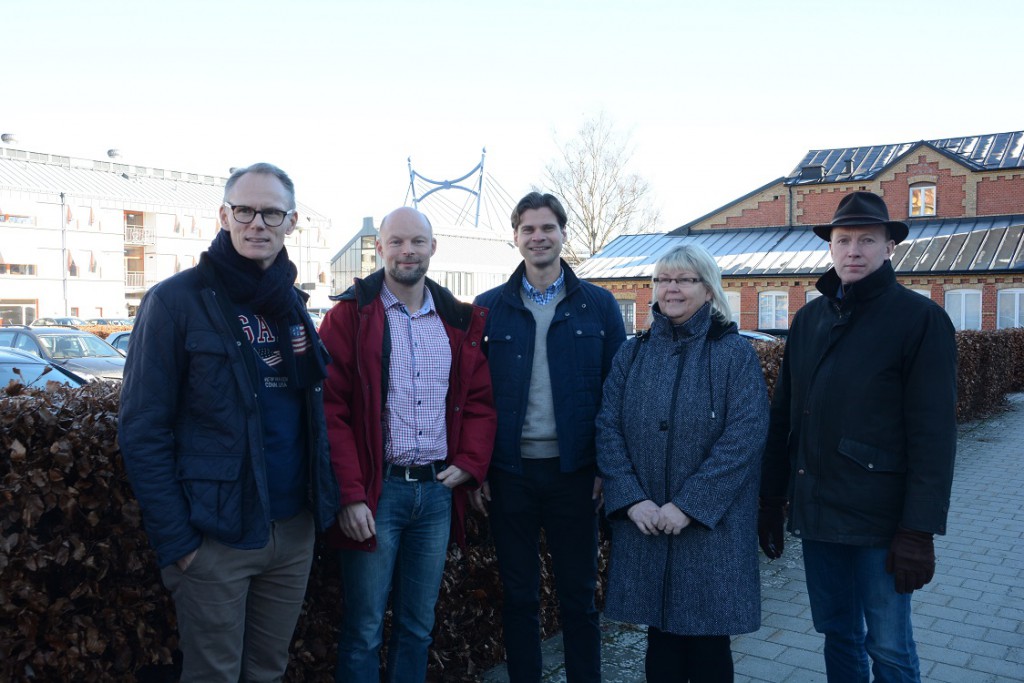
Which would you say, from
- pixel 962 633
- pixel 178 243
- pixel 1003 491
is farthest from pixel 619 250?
pixel 178 243

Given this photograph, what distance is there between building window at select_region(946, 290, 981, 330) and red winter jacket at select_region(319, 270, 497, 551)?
2901 centimetres

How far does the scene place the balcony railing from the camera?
5850 centimetres

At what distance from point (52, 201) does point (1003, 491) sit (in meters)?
57.6

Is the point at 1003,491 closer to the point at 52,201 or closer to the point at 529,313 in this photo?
the point at 529,313

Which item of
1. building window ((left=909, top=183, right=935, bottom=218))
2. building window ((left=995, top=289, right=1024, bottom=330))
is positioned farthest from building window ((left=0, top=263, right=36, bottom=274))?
building window ((left=995, top=289, right=1024, bottom=330))

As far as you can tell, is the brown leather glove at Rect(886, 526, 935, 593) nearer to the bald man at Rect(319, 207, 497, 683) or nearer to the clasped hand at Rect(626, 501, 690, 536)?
the clasped hand at Rect(626, 501, 690, 536)

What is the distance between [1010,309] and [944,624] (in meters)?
27.0

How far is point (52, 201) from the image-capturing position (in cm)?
5288

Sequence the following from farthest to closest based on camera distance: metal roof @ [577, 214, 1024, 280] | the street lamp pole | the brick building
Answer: the street lamp pole < metal roof @ [577, 214, 1024, 280] < the brick building

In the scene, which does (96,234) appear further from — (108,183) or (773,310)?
(773,310)

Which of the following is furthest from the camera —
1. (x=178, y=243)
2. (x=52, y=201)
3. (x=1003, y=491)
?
(x=178, y=243)

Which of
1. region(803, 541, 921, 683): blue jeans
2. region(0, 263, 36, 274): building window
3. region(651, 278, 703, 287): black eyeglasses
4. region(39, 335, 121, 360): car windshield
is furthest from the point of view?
region(0, 263, 36, 274): building window

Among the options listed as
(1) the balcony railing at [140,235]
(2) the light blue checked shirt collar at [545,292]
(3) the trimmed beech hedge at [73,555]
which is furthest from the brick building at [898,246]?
(1) the balcony railing at [140,235]

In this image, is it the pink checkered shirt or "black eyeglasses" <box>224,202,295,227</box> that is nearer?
"black eyeglasses" <box>224,202,295,227</box>
